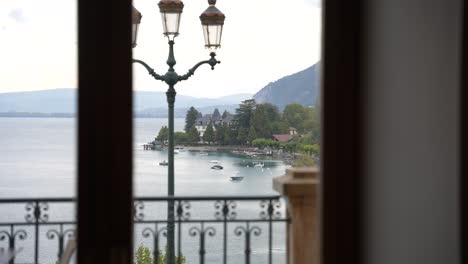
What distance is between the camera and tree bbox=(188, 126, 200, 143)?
9.70m

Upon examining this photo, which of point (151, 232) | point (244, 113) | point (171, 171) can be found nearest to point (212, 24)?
point (171, 171)

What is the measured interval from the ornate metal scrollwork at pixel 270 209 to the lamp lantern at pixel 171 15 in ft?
6.71

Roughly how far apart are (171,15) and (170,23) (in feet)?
0.24

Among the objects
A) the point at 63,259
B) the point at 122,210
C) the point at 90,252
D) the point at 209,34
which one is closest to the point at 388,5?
the point at 122,210

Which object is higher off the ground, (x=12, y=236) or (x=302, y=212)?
(x=302, y=212)

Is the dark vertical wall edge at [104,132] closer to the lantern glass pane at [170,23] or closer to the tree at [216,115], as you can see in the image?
the lantern glass pane at [170,23]

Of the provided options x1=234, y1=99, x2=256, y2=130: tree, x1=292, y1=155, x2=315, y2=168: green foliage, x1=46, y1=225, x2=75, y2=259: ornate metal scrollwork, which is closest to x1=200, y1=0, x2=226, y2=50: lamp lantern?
x1=292, y1=155, x2=315, y2=168: green foliage

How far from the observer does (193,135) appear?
33.1ft

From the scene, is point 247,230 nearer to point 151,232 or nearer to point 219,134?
point 151,232

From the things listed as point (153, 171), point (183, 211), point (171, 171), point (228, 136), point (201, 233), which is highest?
point (228, 136)

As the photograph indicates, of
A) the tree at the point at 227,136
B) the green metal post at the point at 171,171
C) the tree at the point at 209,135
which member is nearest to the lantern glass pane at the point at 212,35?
the green metal post at the point at 171,171

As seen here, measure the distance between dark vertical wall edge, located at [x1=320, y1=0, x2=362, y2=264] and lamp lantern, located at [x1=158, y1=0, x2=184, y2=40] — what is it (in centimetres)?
312

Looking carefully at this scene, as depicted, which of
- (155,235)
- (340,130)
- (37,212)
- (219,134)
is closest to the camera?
(340,130)
